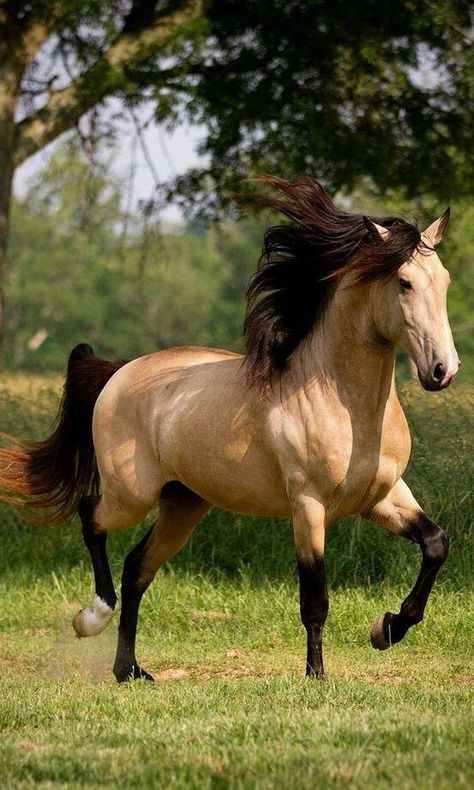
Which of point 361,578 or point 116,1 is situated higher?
point 116,1

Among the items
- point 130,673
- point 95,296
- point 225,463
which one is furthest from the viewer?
point 95,296

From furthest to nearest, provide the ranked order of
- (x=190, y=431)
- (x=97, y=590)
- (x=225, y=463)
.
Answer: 1. (x=97, y=590)
2. (x=190, y=431)
3. (x=225, y=463)

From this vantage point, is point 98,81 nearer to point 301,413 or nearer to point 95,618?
point 95,618

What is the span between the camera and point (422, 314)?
555 centimetres

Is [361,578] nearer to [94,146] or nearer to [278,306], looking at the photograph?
[278,306]

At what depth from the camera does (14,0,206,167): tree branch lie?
547 inches

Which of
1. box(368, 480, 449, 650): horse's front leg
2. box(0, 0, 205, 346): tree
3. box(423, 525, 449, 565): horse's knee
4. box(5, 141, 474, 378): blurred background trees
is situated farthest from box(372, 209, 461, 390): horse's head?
box(5, 141, 474, 378): blurred background trees

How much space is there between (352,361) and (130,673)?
226 cm

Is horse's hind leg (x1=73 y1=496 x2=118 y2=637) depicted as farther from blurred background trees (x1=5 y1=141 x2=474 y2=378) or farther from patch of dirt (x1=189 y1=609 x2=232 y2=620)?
blurred background trees (x1=5 y1=141 x2=474 y2=378)

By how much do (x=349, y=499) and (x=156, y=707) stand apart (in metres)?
1.37

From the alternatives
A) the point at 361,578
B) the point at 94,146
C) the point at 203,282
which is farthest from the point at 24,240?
the point at 361,578

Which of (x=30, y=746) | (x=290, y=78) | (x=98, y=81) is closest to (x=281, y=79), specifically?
(x=290, y=78)

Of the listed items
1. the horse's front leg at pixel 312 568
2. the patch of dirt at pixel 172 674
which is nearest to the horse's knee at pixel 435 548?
the horse's front leg at pixel 312 568

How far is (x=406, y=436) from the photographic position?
615cm
